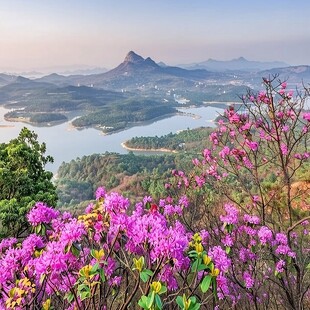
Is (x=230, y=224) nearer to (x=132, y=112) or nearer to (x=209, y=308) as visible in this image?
(x=209, y=308)

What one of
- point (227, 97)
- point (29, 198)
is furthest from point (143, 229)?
point (227, 97)

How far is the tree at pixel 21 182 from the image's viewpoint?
4594mm

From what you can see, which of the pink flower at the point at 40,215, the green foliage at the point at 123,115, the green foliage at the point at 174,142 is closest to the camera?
the pink flower at the point at 40,215

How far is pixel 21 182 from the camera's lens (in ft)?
17.4

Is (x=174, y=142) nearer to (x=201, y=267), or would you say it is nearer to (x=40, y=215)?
(x=40, y=215)

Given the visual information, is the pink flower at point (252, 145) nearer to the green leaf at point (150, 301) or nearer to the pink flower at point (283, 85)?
the pink flower at point (283, 85)

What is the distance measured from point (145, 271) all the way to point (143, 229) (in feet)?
0.71

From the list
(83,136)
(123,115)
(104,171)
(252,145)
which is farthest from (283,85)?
(123,115)

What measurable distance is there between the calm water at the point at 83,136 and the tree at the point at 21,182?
46205 millimetres

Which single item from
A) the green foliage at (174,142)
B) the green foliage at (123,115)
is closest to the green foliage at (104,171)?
the green foliage at (174,142)

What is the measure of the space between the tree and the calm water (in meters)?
46.2

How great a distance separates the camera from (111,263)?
1.86 metres

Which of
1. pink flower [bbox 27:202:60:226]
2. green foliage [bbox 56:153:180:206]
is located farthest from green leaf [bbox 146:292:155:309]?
green foliage [bbox 56:153:180:206]

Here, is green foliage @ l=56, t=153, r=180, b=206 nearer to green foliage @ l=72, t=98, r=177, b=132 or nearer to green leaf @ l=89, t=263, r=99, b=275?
green foliage @ l=72, t=98, r=177, b=132
